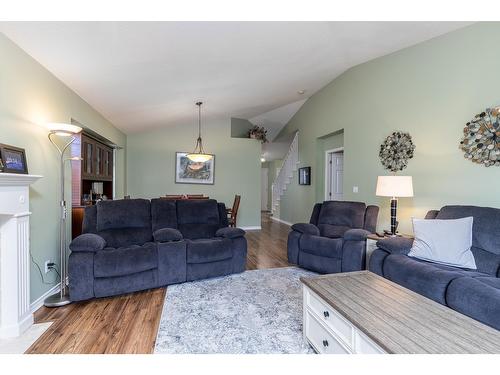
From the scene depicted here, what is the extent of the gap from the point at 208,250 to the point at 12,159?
6.68ft

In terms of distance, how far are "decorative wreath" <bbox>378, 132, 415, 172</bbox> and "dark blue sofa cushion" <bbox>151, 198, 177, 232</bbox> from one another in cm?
329

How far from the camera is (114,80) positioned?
9.99 ft

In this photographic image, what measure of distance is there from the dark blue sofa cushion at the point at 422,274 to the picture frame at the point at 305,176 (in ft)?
12.9

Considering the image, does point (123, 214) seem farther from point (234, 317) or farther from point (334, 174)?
point (334, 174)

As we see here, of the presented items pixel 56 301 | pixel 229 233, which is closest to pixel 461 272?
pixel 229 233

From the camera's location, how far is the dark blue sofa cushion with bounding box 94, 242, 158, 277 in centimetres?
264

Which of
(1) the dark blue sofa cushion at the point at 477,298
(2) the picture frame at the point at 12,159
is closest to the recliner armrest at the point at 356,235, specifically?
(1) the dark blue sofa cushion at the point at 477,298

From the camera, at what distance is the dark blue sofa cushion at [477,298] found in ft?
5.48

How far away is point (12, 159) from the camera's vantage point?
204 cm

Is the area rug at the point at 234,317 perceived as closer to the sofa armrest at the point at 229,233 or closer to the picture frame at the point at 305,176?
the sofa armrest at the point at 229,233

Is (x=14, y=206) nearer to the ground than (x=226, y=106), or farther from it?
nearer to the ground
